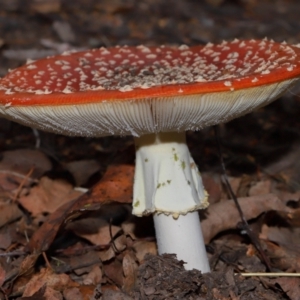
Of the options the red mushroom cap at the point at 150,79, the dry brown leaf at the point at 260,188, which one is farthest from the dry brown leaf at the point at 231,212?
the red mushroom cap at the point at 150,79

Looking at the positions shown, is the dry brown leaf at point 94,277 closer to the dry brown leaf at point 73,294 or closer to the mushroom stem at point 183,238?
the dry brown leaf at point 73,294

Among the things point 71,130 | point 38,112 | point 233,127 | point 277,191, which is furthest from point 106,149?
point 38,112

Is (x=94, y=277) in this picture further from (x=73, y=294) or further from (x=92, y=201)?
(x=92, y=201)

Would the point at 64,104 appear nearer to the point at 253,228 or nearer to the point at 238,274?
the point at 238,274

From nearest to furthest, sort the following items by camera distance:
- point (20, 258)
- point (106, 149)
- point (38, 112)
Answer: point (38, 112), point (20, 258), point (106, 149)

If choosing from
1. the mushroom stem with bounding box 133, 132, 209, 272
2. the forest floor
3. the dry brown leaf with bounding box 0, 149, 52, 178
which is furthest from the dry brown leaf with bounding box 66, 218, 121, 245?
the dry brown leaf with bounding box 0, 149, 52, 178

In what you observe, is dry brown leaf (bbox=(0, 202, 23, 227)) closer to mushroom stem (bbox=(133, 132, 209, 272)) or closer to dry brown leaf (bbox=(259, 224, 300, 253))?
mushroom stem (bbox=(133, 132, 209, 272))
